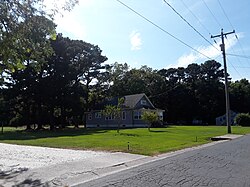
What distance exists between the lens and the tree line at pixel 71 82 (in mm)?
11789

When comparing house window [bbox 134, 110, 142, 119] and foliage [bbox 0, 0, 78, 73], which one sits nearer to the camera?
foliage [bbox 0, 0, 78, 73]

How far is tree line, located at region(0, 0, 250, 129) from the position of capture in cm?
1179

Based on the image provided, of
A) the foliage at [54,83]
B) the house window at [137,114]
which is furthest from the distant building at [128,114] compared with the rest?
the foliage at [54,83]

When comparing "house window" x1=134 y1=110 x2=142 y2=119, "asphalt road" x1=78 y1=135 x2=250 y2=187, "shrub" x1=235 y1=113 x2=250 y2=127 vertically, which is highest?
"house window" x1=134 y1=110 x2=142 y2=119

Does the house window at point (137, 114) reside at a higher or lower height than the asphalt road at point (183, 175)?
higher

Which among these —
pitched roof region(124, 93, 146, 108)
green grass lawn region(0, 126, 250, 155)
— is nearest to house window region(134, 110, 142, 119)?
pitched roof region(124, 93, 146, 108)

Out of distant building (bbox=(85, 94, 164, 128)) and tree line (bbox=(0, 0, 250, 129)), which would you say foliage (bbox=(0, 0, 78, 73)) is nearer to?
tree line (bbox=(0, 0, 250, 129))

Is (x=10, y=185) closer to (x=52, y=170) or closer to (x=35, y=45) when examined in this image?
(x=52, y=170)

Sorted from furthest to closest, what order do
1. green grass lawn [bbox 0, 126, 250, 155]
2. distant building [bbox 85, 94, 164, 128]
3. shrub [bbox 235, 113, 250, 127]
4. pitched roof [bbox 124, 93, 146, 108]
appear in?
shrub [bbox 235, 113, 250, 127]
pitched roof [bbox 124, 93, 146, 108]
distant building [bbox 85, 94, 164, 128]
green grass lawn [bbox 0, 126, 250, 155]

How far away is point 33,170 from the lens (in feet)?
38.8

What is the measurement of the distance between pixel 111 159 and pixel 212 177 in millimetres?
5884

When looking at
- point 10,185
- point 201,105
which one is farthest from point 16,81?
point 201,105

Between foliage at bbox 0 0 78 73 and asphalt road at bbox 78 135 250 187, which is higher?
Result: foliage at bbox 0 0 78 73

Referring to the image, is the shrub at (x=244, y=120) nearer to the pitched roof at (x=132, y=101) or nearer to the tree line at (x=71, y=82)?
the tree line at (x=71, y=82)
